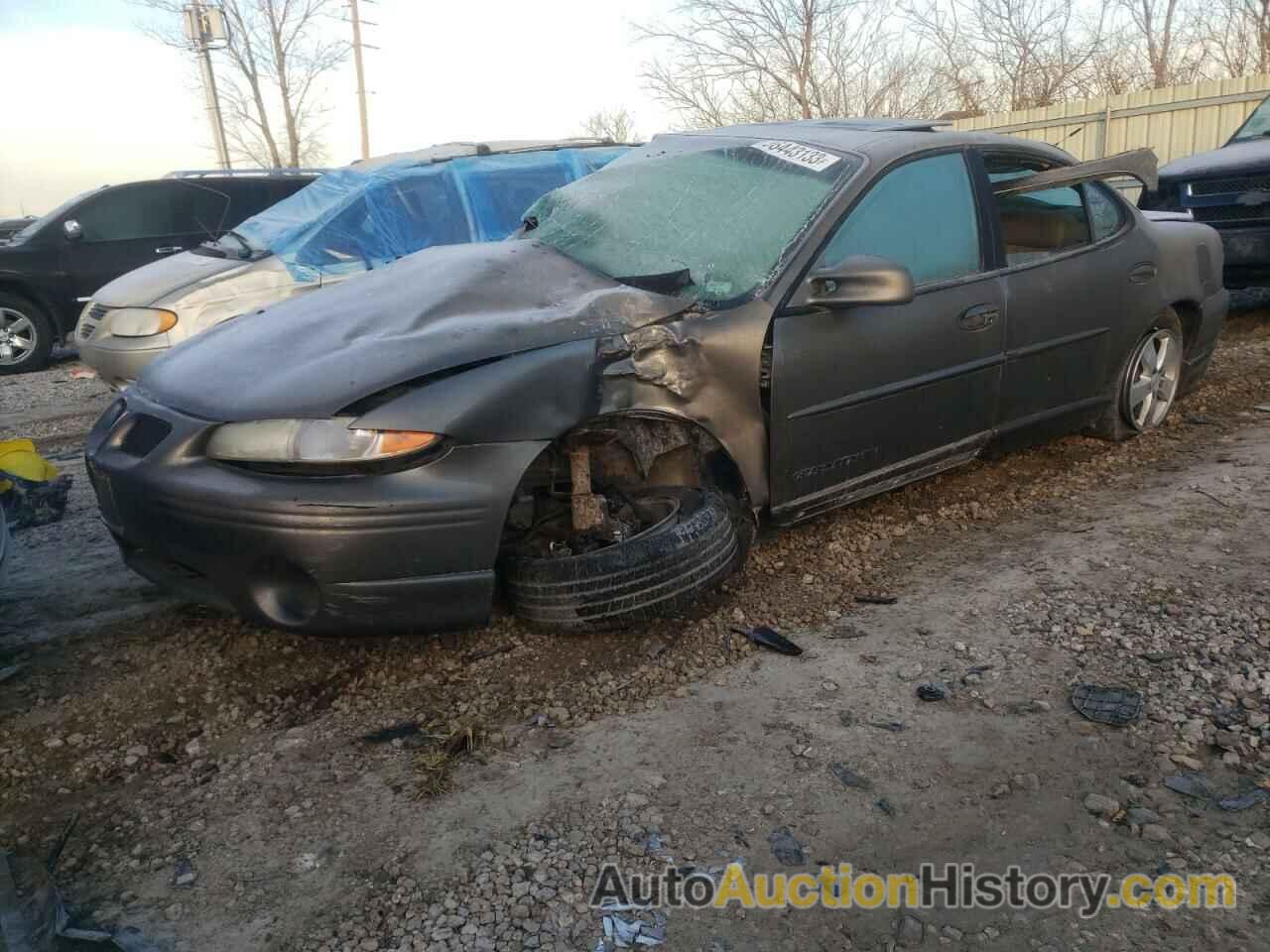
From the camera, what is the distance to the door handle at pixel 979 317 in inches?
146

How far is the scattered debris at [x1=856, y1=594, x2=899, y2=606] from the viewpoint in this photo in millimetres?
3336

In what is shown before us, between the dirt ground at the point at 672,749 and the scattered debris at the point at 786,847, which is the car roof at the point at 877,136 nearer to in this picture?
the dirt ground at the point at 672,749

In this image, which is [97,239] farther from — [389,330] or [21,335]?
[389,330]

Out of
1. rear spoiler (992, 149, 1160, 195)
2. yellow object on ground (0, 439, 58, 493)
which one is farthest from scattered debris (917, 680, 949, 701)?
yellow object on ground (0, 439, 58, 493)

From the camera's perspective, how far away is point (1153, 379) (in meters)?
4.86

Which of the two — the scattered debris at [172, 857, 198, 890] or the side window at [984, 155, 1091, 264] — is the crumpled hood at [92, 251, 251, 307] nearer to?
the side window at [984, 155, 1091, 264]

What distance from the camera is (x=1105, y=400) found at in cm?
453

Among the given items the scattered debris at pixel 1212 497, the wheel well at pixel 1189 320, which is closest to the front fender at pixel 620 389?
the scattered debris at pixel 1212 497

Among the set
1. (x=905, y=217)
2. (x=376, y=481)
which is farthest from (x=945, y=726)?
(x=905, y=217)

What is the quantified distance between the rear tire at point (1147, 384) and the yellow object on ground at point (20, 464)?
5.00m

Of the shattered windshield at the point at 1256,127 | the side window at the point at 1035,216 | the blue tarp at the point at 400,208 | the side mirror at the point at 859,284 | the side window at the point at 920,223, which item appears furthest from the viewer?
the shattered windshield at the point at 1256,127

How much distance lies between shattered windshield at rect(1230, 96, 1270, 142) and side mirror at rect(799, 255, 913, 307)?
7.57m

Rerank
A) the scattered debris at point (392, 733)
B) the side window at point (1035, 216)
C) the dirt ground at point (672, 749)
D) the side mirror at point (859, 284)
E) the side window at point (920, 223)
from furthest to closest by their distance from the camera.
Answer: the side window at point (1035, 216)
the side window at point (920, 223)
the side mirror at point (859, 284)
the scattered debris at point (392, 733)
the dirt ground at point (672, 749)

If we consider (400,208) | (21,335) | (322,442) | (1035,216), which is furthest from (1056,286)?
(21,335)
